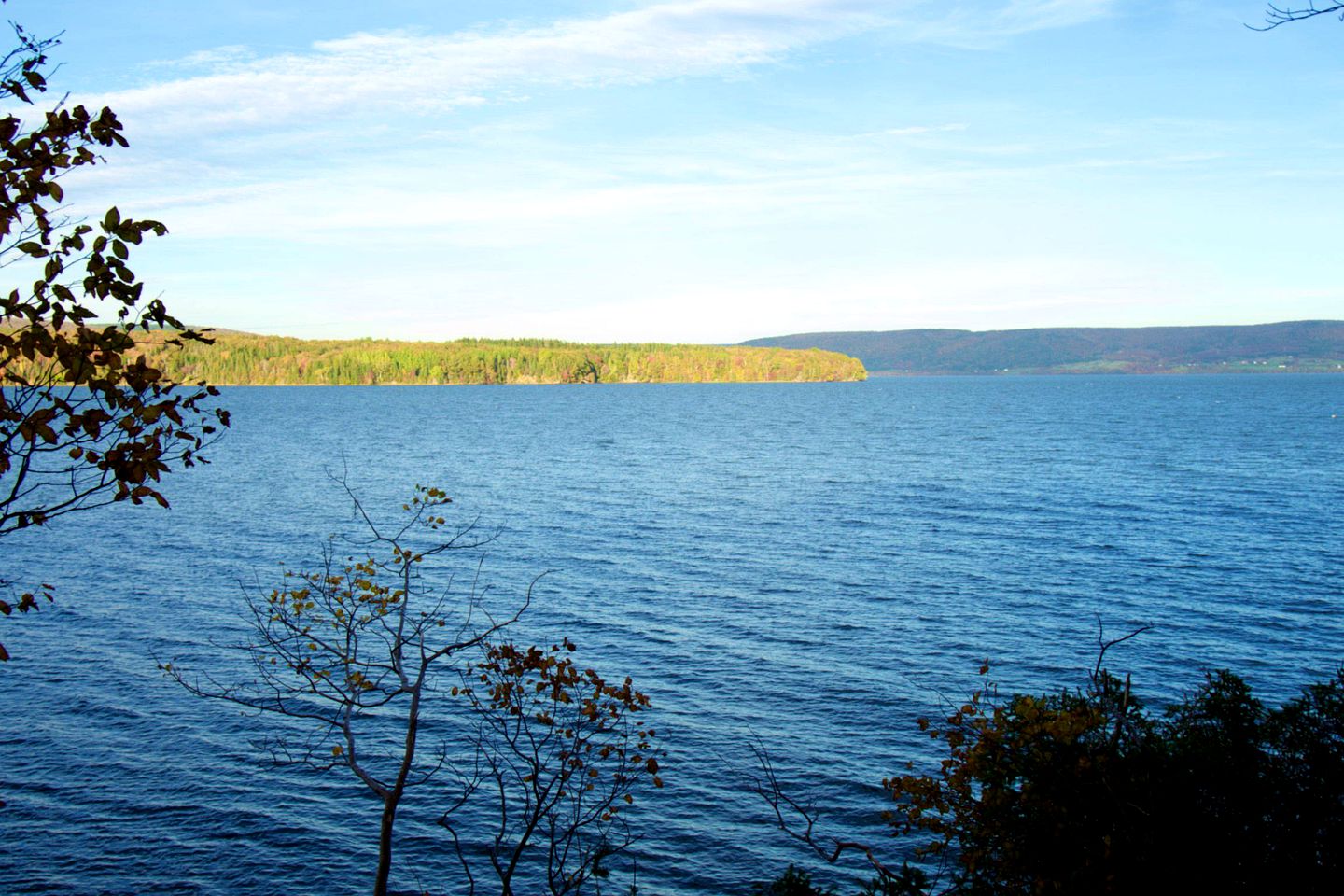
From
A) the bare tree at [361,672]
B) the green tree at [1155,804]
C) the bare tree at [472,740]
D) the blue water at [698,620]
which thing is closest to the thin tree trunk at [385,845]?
the bare tree at [472,740]

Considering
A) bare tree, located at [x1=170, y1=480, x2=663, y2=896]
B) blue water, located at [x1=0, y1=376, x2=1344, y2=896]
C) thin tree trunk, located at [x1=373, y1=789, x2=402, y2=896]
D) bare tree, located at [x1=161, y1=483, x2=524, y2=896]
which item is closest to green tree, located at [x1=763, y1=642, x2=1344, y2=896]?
thin tree trunk, located at [x1=373, y1=789, x2=402, y2=896]

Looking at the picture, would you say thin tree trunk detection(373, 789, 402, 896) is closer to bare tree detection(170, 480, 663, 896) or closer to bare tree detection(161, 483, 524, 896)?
bare tree detection(170, 480, 663, 896)

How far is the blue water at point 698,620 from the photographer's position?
23078 mm

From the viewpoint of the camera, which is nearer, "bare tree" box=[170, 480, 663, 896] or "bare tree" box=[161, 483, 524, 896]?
"bare tree" box=[170, 480, 663, 896]

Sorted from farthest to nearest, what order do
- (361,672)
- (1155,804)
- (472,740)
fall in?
1. (472,740)
2. (361,672)
3. (1155,804)

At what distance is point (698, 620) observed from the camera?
38375 mm

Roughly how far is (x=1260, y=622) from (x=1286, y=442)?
87.3 meters

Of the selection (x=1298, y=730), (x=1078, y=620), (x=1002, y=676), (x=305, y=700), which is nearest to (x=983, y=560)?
(x=1078, y=620)

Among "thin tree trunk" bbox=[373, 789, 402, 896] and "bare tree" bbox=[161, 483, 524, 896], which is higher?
"thin tree trunk" bbox=[373, 789, 402, 896]

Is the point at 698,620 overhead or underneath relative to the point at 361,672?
underneath

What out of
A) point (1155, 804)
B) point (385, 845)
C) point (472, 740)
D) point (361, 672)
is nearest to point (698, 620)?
point (472, 740)

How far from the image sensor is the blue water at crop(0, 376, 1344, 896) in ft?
75.7

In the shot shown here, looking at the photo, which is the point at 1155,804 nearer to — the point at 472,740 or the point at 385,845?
the point at 385,845

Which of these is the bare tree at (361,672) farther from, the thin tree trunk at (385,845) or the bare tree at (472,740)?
the thin tree trunk at (385,845)
